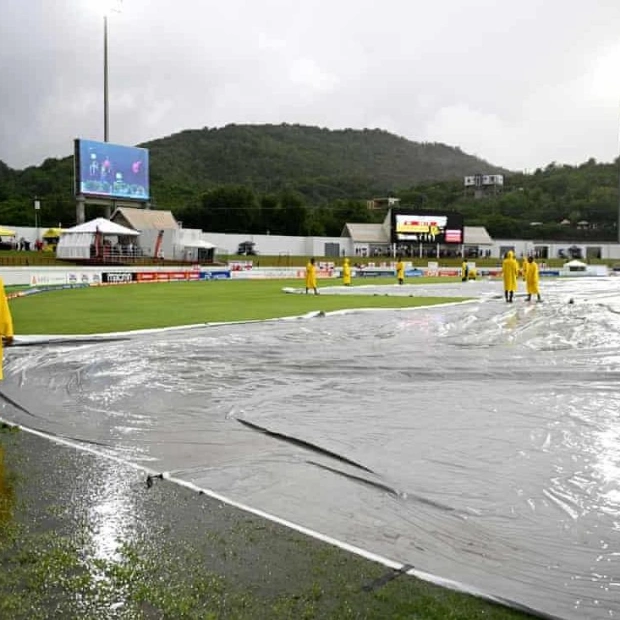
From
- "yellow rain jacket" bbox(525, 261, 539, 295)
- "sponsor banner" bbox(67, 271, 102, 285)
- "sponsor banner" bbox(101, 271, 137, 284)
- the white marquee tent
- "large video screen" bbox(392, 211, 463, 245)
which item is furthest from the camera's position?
"large video screen" bbox(392, 211, 463, 245)

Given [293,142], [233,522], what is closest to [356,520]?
[233,522]

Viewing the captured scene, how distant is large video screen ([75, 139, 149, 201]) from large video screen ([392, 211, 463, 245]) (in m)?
32.2

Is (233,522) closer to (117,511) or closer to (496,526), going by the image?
(117,511)

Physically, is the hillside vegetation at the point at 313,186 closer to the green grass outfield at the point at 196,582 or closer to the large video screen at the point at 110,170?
the large video screen at the point at 110,170

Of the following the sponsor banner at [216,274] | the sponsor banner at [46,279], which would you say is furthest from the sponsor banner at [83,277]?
the sponsor banner at [216,274]

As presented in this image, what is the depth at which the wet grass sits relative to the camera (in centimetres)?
283

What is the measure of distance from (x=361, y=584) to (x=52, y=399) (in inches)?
208

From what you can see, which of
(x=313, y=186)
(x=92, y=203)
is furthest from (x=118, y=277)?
(x=313, y=186)

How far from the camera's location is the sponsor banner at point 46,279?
107 ft

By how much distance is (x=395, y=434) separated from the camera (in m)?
5.71

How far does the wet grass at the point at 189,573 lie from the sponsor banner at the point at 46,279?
30.7 m

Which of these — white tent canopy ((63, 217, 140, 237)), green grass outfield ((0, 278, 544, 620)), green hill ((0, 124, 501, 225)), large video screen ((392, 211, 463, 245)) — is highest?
green hill ((0, 124, 501, 225))

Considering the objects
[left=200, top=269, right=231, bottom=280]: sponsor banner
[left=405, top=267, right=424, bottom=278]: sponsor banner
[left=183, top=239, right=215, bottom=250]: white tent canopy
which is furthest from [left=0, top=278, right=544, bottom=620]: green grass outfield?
[left=183, top=239, right=215, bottom=250]: white tent canopy

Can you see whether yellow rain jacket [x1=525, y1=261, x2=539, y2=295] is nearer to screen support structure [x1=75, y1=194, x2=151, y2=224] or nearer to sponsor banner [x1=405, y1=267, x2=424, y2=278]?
sponsor banner [x1=405, y1=267, x2=424, y2=278]
